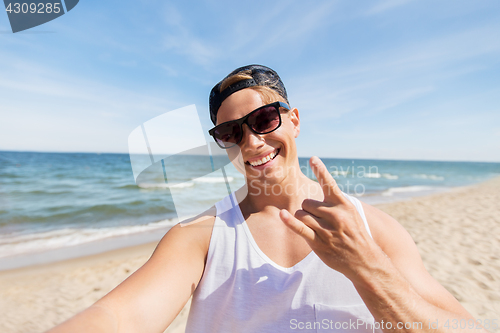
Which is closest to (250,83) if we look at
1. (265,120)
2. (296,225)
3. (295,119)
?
(265,120)

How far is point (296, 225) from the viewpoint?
90cm

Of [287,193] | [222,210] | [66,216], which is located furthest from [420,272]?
[66,216]

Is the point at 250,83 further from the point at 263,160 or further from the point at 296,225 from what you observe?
the point at 296,225

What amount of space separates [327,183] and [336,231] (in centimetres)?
19

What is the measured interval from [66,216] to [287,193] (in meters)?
9.44

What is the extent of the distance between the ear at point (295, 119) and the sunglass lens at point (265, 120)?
216 mm

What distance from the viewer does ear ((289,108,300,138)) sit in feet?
5.92

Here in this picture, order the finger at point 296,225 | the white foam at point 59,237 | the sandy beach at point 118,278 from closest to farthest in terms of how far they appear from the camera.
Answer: the finger at point 296,225 → the sandy beach at point 118,278 → the white foam at point 59,237

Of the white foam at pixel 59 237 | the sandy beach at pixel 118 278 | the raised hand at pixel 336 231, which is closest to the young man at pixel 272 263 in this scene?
the raised hand at pixel 336 231

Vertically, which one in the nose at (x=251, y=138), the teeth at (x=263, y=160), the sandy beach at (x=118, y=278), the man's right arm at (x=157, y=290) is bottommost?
the sandy beach at (x=118, y=278)

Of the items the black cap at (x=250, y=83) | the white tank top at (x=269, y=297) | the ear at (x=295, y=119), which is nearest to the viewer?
the white tank top at (x=269, y=297)

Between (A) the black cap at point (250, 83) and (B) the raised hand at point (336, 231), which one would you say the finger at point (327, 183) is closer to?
(B) the raised hand at point (336, 231)

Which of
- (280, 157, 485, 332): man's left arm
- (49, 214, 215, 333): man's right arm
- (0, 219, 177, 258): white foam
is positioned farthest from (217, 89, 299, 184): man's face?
(0, 219, 177, 258): white foam

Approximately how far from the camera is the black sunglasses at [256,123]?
61.3 inches
